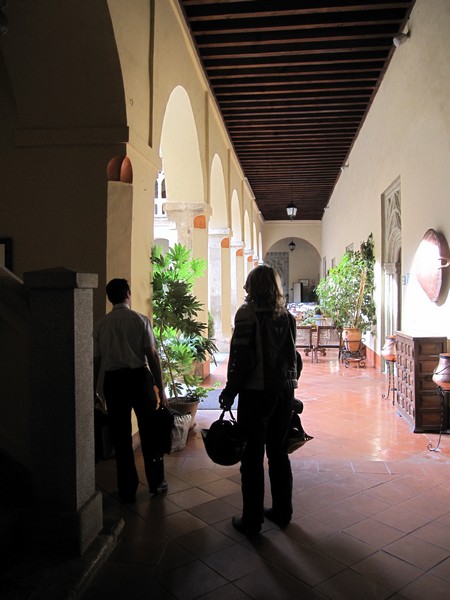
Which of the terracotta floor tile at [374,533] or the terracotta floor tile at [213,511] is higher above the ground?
the terracotta floor tile at [374,533]

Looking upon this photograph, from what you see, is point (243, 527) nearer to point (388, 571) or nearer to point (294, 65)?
point (388, 571)

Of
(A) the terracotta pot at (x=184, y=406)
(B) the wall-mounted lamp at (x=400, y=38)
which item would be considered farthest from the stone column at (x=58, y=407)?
(B) the wall-mounted lamp at (x=400, y=38)

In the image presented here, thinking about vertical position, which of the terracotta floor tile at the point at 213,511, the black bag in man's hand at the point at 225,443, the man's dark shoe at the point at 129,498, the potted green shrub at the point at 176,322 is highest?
the potted green shrub at the point at 176,322

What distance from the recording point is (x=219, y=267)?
11.7 meters

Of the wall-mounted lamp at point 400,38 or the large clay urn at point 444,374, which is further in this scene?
the wall-mounted lamp at point 400,38

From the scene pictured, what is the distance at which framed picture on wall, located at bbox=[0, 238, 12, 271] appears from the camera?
4512 mm

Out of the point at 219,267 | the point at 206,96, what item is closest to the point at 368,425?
the point at 206,96

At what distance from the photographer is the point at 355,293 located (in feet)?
35.1

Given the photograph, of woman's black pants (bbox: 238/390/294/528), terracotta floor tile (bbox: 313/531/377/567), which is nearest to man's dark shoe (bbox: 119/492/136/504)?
woman's black pants (bbox: 238/390/294/528)

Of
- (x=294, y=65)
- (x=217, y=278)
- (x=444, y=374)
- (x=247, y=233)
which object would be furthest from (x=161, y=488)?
(x=247, y=233)

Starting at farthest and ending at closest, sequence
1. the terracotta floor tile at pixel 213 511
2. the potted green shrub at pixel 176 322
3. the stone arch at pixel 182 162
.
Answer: the stone arch at pixel 182 162 → the potted green shrub at pixel 176 322 → the terracotta floor tile at pixel 213 511

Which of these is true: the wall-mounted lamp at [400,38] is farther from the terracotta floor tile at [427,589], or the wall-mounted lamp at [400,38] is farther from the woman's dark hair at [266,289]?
the terracotta floor tile at [427,589]

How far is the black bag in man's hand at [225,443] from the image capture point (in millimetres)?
2973

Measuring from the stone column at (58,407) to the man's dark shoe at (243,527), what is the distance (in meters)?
0.90
